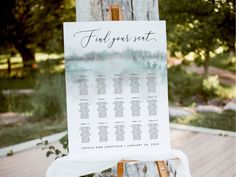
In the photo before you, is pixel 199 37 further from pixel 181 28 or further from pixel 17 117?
pixel 17 117

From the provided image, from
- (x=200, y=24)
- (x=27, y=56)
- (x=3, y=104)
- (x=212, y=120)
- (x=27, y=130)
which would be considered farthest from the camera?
(x=27, y=56)

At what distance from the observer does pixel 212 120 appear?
16.6ft

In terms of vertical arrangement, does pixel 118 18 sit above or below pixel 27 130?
above

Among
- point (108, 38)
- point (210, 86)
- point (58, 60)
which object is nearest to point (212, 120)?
point (210, 86)

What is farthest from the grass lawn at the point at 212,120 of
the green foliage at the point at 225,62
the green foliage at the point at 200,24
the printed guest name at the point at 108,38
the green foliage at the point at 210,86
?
the printed guest name at the point at 108,38

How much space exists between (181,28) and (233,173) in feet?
7.62

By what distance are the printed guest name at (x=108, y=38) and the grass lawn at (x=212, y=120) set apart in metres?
2.88

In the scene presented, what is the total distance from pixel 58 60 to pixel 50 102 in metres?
1.03

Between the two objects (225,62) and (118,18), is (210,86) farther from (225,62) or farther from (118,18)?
(118,18)

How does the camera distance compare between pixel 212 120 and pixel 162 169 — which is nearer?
pixel 162 169

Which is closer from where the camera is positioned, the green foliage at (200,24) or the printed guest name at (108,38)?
the printed guest name at (108,38)

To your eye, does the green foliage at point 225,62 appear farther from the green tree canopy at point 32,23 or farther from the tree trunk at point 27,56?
the tree trunk at point 27,56

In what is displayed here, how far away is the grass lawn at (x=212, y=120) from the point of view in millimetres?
4797

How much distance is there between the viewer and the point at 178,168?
82.0 inches
